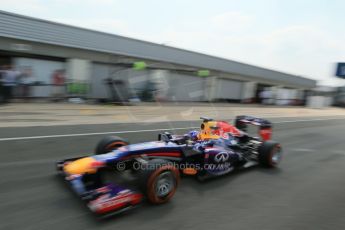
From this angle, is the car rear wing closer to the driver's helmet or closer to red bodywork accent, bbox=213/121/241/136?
red bodywork accent, bbox=213/121/241/136

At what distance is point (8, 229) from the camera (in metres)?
3.06

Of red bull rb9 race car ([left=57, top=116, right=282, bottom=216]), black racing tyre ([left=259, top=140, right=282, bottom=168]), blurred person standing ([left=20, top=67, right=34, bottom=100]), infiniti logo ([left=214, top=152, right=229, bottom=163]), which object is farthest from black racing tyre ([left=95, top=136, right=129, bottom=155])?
blurred person standing ([left=20, top=67, right=34, bottom=100])

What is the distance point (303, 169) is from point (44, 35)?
12807 millimetres

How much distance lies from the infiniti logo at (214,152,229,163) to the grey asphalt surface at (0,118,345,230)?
327 mm

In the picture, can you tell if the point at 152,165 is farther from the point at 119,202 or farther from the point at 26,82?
the point at 26,82

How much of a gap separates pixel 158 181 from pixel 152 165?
225mm

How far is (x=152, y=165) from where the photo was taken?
3812 mm

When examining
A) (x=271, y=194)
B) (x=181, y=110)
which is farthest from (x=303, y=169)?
(x=181, y=110)

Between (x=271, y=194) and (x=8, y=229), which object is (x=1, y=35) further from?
(x=271, y=194)

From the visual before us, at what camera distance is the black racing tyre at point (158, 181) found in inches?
146

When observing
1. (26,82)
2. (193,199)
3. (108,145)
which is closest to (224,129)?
(193,199)

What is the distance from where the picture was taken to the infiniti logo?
4.98 meters

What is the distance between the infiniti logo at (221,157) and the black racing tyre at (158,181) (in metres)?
1.17

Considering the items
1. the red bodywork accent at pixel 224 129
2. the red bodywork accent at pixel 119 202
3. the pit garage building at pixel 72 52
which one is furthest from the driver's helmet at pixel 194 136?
the pit garage building at pixel 72 52
